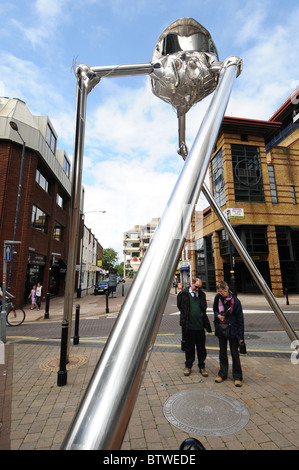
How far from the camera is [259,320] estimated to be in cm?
980

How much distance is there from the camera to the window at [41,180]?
17531 mm

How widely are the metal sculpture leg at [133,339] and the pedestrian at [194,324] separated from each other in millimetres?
4209

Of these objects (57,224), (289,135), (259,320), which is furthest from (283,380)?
(289,135)

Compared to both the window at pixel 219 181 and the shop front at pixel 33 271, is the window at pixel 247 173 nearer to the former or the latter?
the window at pixel 219 181

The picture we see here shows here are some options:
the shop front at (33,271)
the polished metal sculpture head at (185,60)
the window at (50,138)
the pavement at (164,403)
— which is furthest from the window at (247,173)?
the polished metal sculpture head at (185,60)

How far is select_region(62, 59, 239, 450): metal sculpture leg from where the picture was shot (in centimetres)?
37

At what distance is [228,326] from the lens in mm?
4148

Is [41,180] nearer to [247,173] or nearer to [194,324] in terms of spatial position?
[247,173]

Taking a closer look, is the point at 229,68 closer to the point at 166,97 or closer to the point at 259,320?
the point at 166,97

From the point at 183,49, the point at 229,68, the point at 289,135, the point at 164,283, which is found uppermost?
the point at 289,135

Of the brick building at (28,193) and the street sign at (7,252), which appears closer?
the street sign at (7,252)

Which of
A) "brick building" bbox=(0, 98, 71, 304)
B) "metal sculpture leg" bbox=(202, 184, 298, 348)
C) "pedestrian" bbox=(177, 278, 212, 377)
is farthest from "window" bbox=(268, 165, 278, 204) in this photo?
"metal sculpture leg" bbox=(202, 184, 298, 348)

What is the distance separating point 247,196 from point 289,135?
8.44 m

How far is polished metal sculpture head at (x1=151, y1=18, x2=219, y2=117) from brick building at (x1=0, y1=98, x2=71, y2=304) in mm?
14217
